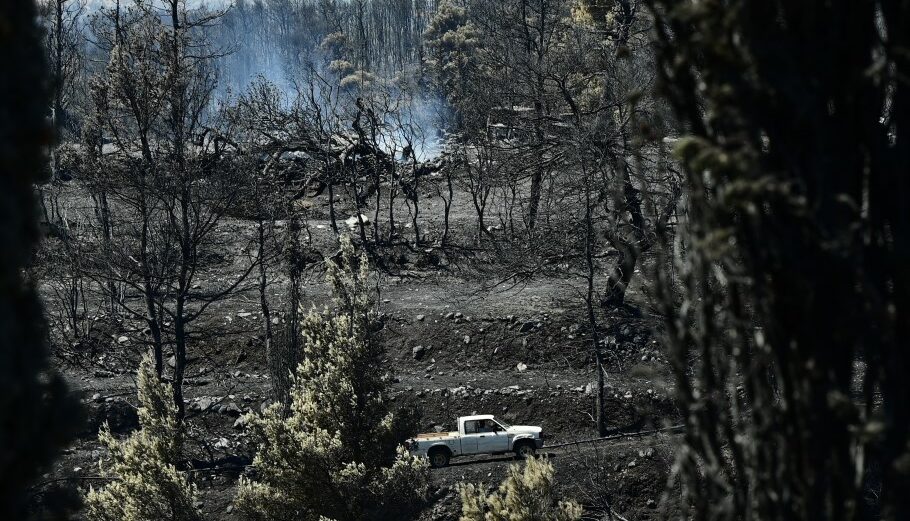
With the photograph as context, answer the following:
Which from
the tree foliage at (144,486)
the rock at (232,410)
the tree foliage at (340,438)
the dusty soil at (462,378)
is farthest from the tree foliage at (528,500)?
A: the rock at (232,410)

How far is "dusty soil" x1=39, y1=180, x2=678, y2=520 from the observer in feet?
46.0

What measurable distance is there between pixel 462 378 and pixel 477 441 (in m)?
3.11

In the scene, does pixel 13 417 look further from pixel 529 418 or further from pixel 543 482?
pixel 529 418

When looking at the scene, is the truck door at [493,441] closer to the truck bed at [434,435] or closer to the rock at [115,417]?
the truck bed at [434,435]

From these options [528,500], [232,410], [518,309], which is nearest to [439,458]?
[232,410]

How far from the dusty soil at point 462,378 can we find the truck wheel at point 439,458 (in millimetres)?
151

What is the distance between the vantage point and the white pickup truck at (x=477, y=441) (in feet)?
49.2

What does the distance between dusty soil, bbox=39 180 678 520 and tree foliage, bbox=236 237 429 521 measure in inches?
107

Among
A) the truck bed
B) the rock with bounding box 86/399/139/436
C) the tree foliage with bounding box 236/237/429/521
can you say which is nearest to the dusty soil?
the rock with bounding box 86/399/139/436

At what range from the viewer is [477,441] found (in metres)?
15.0

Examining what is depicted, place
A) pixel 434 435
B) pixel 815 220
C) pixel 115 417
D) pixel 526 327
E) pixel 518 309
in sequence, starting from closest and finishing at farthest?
pixel 815 220
pixel 434 435
pixel 115 417
pixel 526 327
pixel 518 309

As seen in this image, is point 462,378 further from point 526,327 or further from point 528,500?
point 528,500

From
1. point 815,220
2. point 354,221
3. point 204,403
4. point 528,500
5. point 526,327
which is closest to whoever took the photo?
point 815,220

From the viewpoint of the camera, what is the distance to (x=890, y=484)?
187 cm
